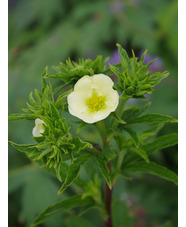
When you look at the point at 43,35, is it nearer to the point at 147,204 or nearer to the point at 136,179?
the point at 136,179

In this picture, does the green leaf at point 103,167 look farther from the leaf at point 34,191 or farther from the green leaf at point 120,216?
the leaf at point 34,191

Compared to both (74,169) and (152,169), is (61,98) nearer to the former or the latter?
(74,169)

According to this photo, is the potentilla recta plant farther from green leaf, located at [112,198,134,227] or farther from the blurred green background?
the blurred green background

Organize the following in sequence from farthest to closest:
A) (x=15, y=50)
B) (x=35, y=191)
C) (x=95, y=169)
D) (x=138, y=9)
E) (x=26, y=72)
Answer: (x=15, y=50), (x=138, y=9), (x=26, y=72), (x=35, y=191), (x=95, y=169)

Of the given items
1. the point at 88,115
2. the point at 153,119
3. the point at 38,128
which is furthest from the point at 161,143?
the point at 38,128

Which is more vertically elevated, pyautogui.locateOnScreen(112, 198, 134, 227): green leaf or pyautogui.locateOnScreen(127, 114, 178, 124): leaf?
pyautogui.locateOnScreen(127, 114, 178, 124): leaf

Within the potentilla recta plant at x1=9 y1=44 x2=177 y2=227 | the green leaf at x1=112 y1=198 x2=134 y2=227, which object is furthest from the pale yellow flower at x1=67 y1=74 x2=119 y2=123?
the green leaf at x1=112 y1=198 x2=134 y2=227
